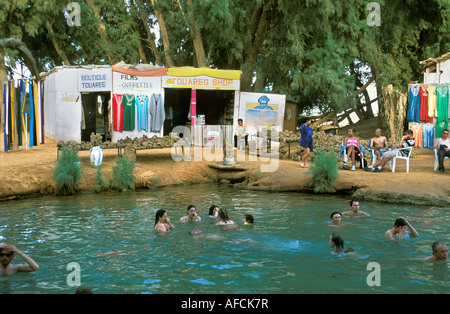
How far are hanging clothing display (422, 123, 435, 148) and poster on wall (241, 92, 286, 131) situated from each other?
6.14 metres

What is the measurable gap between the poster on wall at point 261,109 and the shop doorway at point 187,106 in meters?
3.97

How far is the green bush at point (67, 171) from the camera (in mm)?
15500

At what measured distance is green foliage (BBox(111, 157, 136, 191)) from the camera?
16.2m

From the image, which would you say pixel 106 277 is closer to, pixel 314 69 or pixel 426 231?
pixel 426 231

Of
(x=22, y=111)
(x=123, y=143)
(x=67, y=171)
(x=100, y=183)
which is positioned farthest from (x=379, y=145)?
(x=22, y=111)

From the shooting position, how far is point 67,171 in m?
15.5

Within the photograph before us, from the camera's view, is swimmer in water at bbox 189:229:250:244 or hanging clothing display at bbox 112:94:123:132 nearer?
swimmer in water at bbox 189:229:250:244

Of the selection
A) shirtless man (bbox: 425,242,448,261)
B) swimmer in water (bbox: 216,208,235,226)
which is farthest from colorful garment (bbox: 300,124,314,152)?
shirtless man (bbox: 425,242,448,261)

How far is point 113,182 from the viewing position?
640 inches

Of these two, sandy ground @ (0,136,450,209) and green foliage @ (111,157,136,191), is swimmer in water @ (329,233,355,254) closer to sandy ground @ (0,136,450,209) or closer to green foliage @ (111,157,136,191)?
sandy ground @ (0,136,450,209)

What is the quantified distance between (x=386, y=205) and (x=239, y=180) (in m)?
5.49
